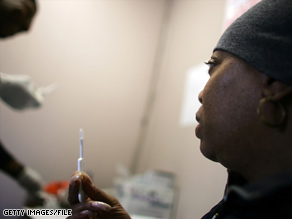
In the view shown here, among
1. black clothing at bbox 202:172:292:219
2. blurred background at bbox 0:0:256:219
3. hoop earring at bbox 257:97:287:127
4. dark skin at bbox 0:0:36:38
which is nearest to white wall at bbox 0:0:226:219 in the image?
blurred background at bbox 0:0:256:219

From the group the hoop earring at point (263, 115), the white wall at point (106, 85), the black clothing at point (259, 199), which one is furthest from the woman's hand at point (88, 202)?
the white wall at point (106, 85)

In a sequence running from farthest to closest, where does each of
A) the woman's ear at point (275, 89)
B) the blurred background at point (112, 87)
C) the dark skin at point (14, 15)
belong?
1. the blurred background at point (112, 87)
2. the dark skin at point (14, 15)
3. the woman's ear at point (275, 89)

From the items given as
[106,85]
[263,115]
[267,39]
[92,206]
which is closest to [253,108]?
[263,115]

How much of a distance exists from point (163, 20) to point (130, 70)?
20.0 inches

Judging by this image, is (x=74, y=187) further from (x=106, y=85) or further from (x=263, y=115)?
(x=106, y=85)

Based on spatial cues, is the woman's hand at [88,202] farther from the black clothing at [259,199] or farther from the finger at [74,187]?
the black clothing at [259,199]

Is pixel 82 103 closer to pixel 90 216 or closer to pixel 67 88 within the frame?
pixel 67 88

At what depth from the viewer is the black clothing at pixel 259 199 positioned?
0.36 m

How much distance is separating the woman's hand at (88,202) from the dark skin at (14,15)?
2.29 ft

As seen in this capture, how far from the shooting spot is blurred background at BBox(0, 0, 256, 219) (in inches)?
52.2

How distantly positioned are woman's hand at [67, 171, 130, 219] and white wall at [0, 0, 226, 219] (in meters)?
0.56

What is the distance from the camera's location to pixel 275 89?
492 mm

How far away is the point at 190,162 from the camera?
1.26m

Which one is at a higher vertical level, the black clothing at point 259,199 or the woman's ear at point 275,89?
the woman's ear at point 275,89
